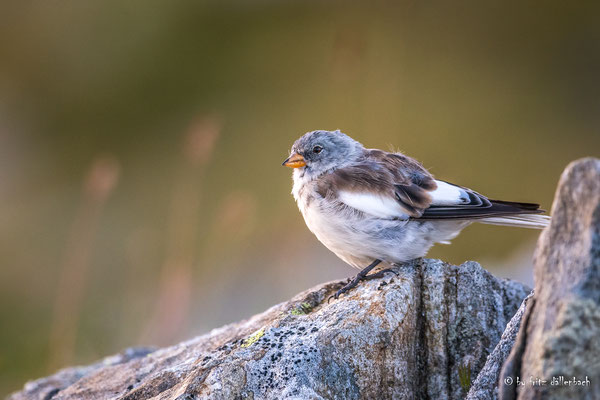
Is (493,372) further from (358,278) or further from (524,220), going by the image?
(524,220)

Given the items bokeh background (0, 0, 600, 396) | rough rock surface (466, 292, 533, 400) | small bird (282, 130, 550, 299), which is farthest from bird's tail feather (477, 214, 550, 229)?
bokeh background (0, 0, 600, 396)

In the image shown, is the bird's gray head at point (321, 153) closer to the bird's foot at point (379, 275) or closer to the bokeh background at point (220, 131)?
the bird's foot at point (379, 275)

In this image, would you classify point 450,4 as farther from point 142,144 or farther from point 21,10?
point 21,10

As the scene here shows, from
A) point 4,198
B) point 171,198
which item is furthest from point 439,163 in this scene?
point 4,198

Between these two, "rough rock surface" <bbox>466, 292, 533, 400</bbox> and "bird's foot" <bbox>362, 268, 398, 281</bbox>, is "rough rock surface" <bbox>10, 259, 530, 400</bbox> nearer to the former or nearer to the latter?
"bird's foot" <bbox>362, 268, 398, 281</bbox>

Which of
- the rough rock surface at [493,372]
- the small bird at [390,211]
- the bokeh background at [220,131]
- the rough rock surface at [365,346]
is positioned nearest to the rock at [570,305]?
the rough rock surface at [493,372]

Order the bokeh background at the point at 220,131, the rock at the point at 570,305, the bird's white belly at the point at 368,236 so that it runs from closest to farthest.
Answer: the rock at the point at 570,305
the bird's white belly at the point at 368,236
the bokeh background at the point at 220,131
